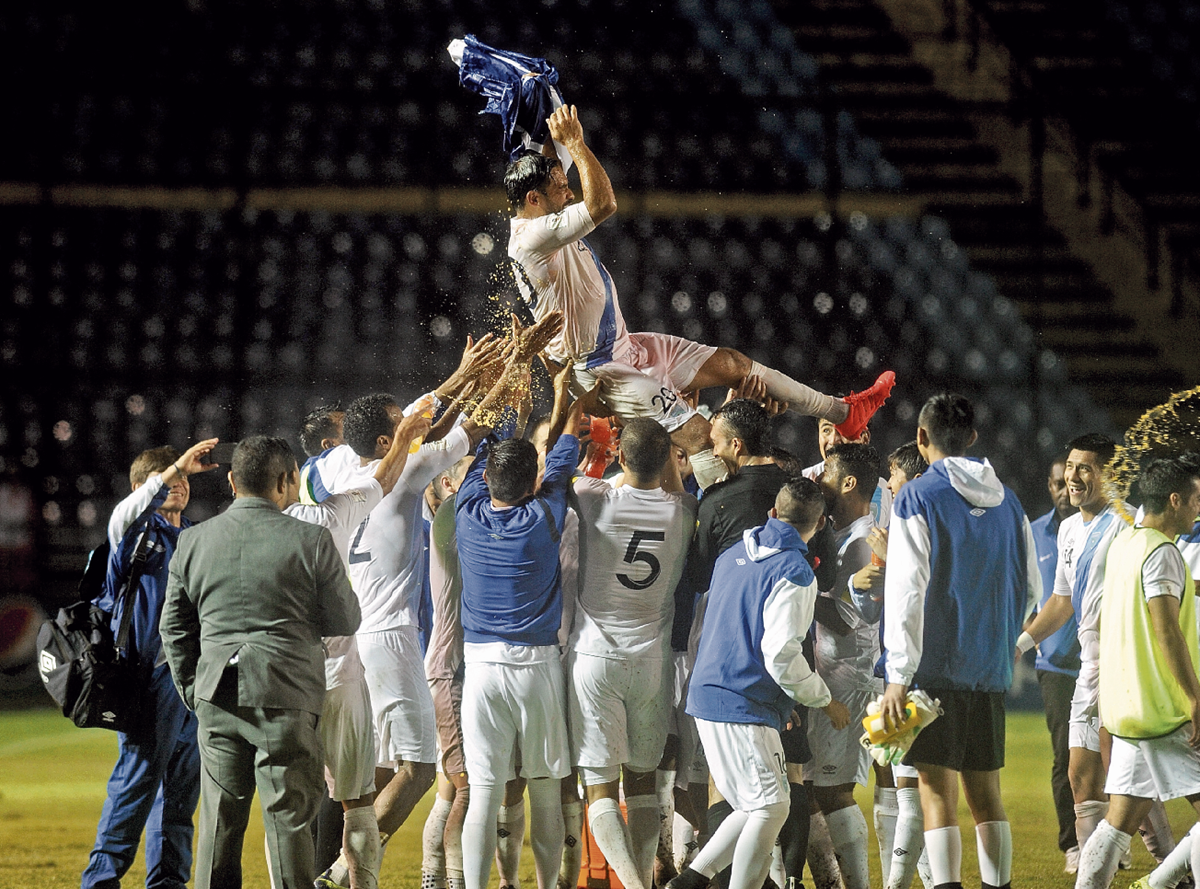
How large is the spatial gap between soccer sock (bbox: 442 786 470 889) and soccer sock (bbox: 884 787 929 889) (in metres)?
1.59

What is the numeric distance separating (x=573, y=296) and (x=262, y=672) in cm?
189

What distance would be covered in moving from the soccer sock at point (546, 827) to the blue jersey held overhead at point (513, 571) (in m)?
0.52

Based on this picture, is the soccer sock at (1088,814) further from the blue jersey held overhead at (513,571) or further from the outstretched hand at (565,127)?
the outstretched hand at (565,127)

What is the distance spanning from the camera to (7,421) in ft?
44.7

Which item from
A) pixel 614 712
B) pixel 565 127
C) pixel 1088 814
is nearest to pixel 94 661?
pixel 614 712

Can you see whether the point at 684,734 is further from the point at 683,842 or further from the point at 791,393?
the point at 791,393

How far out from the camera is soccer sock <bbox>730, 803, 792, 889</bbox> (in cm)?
423

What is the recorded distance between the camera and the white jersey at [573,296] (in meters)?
4.96

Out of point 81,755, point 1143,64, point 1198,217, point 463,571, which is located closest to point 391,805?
point 463,571

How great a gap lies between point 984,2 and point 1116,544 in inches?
460

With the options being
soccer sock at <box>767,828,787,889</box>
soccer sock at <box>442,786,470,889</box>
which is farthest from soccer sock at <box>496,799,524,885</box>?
soccer sock at <box>767,828,787,889</box>

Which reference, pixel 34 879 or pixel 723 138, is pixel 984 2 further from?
pixel 34 879

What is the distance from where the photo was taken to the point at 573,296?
5086 mm

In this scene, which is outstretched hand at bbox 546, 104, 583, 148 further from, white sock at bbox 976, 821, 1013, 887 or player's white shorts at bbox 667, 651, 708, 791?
white sock at bbox 976, 821, 1013, 887
